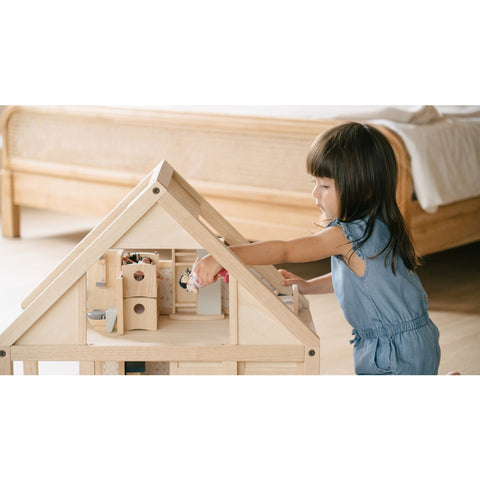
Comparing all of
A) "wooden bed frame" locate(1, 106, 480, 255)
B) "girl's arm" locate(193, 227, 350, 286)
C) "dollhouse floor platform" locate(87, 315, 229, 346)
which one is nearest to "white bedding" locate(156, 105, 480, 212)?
"wooden bed frame" locate(1, 106, 480, 255)

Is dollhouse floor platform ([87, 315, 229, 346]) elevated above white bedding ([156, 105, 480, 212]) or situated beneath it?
situated beneath

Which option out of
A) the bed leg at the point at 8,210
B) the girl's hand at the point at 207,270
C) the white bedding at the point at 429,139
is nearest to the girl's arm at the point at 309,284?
the girl's hand at the point at 207,270

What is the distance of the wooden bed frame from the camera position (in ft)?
7.74

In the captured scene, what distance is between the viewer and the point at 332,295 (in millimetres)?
2334

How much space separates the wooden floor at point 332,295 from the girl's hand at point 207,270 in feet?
2.55

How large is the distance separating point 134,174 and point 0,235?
836mm

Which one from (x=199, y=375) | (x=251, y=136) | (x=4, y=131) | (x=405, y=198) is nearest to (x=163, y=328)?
(x=199, y=375)

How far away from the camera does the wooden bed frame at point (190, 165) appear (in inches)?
92.9

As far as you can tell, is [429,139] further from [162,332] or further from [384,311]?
[162,332]

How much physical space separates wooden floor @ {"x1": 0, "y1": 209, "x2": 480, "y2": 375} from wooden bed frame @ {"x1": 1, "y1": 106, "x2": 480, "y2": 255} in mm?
137

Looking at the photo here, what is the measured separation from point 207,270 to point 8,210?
7.96 feet

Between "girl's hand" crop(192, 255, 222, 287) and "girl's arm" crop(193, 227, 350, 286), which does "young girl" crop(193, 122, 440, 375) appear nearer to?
"girl's arm" crop(193, 227, 350, 286)

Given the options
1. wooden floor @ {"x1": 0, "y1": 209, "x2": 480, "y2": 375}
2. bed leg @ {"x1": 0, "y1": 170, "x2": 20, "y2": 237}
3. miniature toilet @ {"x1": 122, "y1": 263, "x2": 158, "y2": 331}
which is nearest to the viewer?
miniature toilet @ {"x1": 122, "y1": 263, "x2": 158, "y2": 331}

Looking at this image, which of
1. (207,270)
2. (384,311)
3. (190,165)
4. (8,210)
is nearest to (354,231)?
(384,311)
